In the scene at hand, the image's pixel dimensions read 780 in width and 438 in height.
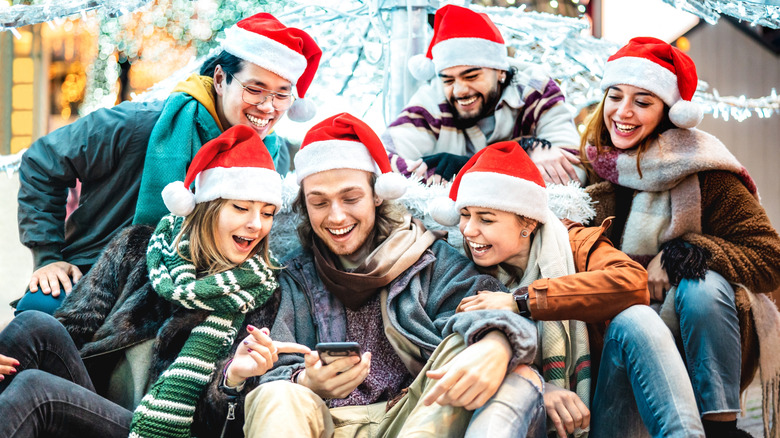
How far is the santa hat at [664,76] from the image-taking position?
2441 mm

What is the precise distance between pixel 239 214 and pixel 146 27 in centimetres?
292

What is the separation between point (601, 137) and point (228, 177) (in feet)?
3.96

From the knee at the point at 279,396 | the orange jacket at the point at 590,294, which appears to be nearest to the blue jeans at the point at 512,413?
the orange jacket at the point at 590,294

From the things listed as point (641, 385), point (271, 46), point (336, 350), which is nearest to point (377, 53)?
point (271, 46)

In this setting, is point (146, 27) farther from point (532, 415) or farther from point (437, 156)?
point (532, 415)

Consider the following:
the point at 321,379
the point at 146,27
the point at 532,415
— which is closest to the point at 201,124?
the point at 321,379

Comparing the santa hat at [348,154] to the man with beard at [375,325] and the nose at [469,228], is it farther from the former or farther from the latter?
the nose at [469,228]

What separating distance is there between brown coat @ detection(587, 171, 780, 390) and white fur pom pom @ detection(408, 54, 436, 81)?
1.03 metres

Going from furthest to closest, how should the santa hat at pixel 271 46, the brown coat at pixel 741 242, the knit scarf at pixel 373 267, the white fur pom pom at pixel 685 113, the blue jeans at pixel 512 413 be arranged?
1. the santa hat at pixel 271 46
2. the white fur pom pom at pixel 685 113
3. the brown coat at pixel 741 242
4. the knit scarf at pixel 373 267
5. the blue jeans at pixel 512 413

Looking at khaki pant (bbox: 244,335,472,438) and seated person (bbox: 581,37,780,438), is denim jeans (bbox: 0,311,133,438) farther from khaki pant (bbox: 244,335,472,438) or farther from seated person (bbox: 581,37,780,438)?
seated person (bbox: 581,37,780,438)

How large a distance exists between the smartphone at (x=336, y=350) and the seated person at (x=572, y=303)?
30 centimetres

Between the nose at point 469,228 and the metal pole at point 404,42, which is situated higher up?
the metal pole at point 404,42

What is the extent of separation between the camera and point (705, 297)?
2.22m

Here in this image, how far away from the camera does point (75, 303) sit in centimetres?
227
